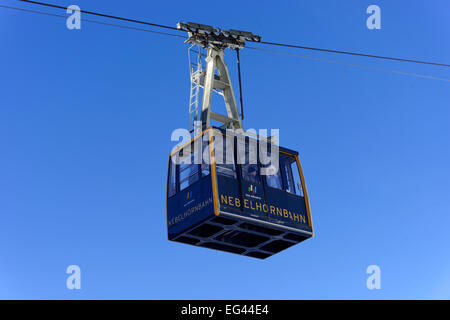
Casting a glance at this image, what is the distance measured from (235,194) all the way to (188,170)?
7.36 feet

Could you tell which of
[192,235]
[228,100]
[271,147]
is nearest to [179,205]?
[192,235]

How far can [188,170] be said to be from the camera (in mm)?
34000

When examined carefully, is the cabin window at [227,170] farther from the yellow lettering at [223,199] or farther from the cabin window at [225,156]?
the yellow lettering at [223,199]

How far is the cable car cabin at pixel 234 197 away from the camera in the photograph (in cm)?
3278

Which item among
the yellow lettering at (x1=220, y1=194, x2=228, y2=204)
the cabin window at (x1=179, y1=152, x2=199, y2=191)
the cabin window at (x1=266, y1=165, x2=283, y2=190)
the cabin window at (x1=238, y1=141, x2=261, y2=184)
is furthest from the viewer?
the cabin window at (x1=266, y1=165, x2=283, y2=190)

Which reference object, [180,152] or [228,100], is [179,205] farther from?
[228,100]

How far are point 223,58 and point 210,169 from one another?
26.1ft

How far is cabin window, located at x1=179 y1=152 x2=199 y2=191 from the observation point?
110ft

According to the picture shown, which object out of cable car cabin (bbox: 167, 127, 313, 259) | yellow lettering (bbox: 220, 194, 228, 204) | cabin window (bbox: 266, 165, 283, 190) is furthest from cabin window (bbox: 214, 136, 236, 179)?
cabin window (bbox: 266, 165, 283, 190)

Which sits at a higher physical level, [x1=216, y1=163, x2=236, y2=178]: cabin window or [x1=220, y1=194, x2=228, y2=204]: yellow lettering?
[x1=216, y1=163, x2=236, y2=178]: cabin window

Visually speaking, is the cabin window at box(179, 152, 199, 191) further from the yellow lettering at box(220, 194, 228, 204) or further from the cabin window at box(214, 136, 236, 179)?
the yellow lettering at box(220, 194, 228, 204)

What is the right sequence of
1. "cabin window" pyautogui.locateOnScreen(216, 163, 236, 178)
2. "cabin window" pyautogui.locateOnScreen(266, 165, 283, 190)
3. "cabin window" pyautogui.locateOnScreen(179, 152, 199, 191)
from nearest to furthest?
1. "cabin window" pyautogui.locateOnScreen(216, 163, 236, 178)
2. "cabin window" pyautogui.locateOnScreen(179, 152, 199, 191)
3. "cabin window" pyautogui.locateOnScreen(266, 165, 283, 190)

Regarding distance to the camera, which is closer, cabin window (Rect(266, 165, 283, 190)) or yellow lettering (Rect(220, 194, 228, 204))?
yellow lettering (Rect(220, 194, 228, 204))
